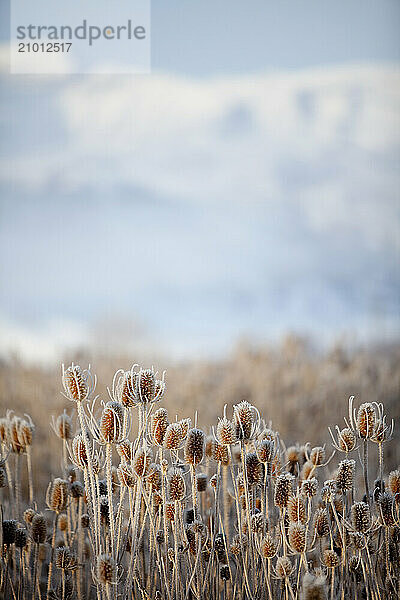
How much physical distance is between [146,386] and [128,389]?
0.08 feet

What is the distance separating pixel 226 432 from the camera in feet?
3.02

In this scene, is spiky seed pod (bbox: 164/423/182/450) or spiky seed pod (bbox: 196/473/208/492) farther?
spiky seed pod (bbox: 196/473/208/492)

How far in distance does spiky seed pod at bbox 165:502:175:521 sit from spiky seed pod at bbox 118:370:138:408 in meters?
0.17

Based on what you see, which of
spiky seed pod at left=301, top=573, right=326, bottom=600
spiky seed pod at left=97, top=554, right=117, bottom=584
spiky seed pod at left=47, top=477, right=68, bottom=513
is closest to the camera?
spiky seed pod at left=301, top=573, right=326, bottom=600

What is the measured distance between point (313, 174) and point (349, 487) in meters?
1.24

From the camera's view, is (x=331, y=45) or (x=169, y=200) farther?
(x=169, y=200)

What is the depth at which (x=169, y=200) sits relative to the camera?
1.92 meters

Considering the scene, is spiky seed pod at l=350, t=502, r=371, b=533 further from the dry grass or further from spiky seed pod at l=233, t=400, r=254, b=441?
spiky seed pod at l=233, t=400, r=254, b=441

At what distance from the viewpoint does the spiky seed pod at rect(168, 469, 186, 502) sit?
0.92 metres

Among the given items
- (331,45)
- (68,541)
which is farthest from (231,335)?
(68,541)

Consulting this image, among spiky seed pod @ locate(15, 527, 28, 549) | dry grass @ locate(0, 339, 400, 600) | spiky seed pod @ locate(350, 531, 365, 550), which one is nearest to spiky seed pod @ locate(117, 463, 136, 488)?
dry grass @ locate(0, 339, 400, 600)

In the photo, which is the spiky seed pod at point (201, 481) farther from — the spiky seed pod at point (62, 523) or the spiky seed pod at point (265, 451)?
the spiky seed pod at point (62, 523)

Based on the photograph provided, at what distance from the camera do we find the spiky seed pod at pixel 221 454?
3.15 feet

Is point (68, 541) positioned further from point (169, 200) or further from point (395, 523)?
point (169, 200)
